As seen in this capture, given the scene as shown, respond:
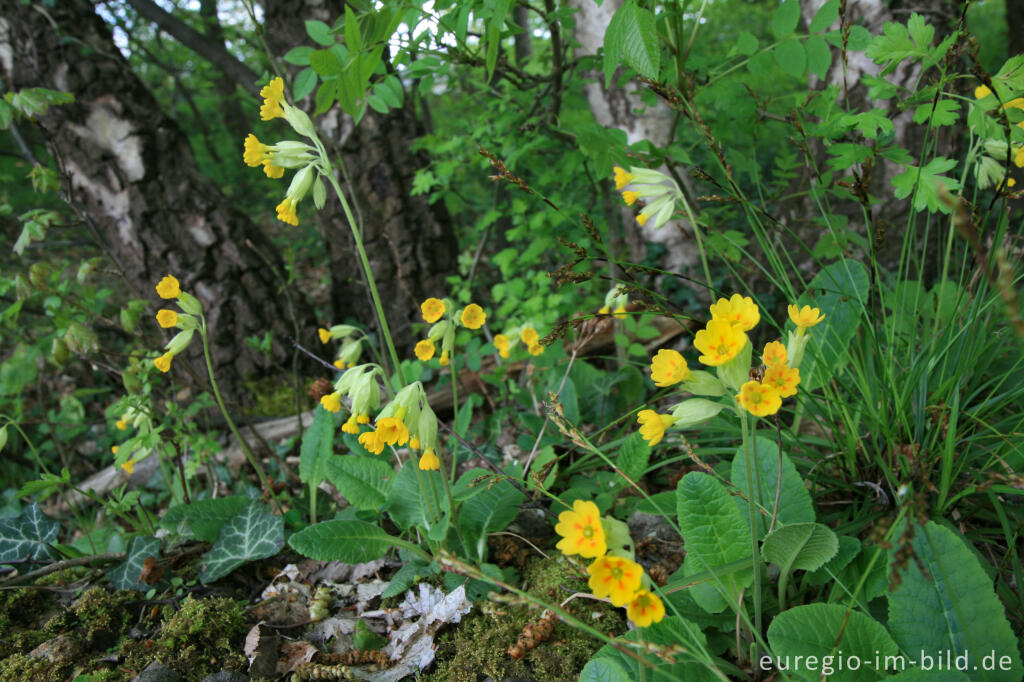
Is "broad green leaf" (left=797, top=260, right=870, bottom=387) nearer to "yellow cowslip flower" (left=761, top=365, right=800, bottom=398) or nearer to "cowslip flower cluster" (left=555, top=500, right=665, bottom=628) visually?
"yellow cowslip flower" (left=761, top=365, right=800, bottom=398)

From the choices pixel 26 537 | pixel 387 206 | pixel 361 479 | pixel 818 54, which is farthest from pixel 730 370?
pixel 387 206

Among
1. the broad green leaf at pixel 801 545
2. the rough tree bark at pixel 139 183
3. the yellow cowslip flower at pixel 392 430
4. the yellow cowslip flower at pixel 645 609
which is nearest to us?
the yellow cowslip flower at pixel 645 609

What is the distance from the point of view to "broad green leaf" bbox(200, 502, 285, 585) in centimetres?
172

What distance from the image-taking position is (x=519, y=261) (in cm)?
251

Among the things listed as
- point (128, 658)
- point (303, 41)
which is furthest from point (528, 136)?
point (128, 658)

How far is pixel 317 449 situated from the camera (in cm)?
197

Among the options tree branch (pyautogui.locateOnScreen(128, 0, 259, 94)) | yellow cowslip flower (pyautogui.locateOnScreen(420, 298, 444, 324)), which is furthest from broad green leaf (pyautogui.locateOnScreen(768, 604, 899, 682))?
tree branch (pyautogui.locateOnScreen(128, 0, 259, 94))

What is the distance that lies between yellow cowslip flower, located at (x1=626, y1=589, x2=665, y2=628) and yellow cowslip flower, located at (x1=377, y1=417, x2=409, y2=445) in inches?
23.9

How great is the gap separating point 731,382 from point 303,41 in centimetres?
312

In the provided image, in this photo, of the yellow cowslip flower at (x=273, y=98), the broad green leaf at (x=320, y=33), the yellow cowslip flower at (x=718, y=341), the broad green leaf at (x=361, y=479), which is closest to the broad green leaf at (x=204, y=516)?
the broad green leaf at (x=361, y=479)

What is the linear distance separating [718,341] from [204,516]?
161 centimetres

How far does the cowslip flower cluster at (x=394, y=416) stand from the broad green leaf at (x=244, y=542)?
0.59m

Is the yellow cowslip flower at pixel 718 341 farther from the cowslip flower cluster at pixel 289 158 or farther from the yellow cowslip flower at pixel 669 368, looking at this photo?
the cowslip flower cluster at pixel 289 158

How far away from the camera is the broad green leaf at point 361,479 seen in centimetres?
174
